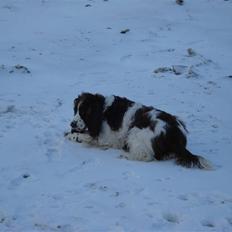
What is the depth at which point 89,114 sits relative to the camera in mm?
7824

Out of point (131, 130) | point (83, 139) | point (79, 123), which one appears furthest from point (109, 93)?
point (131, 130)

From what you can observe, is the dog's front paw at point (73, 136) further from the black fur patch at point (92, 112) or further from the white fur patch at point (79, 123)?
the black fur patch at point (92, 112)

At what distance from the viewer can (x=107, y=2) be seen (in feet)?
65.4

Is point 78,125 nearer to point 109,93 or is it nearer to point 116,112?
point 116,112

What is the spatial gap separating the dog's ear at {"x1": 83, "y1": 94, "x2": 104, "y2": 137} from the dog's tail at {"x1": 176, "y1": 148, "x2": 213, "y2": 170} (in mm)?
1508

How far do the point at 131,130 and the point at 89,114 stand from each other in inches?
30.3

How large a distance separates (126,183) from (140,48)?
9.07 metres

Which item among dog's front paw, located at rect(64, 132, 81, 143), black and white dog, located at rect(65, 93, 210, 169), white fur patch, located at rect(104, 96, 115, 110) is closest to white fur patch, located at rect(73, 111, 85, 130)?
black and white dog, located at rect(65, 93, 210, 169)

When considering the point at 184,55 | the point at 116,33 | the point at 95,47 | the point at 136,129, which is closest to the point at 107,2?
the point at 116,33

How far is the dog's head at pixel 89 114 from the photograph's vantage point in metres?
7.82

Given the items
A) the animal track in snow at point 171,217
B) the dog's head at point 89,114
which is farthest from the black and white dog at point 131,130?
the animal track in snow at point 171,217

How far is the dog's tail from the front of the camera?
6934 millimetres

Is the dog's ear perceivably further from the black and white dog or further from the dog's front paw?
the dog's front paw

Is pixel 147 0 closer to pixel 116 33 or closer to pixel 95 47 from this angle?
pixel 116 33
